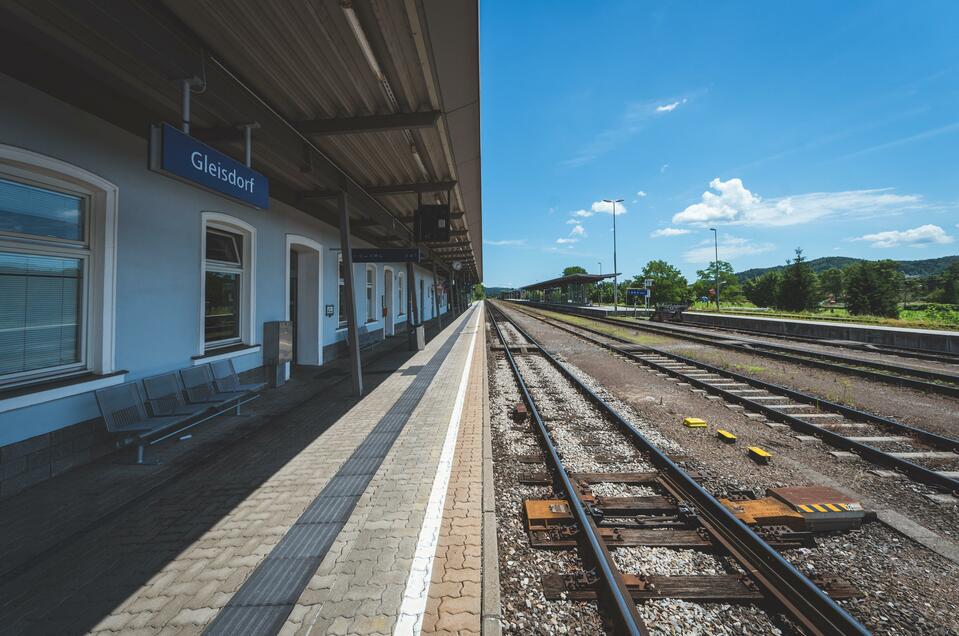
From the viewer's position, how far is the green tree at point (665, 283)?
6419 centimetres

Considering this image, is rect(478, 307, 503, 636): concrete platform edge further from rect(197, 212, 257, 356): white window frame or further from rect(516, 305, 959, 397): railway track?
rect(516, 305, 959, 397): railway track

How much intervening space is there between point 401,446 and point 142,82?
522cm

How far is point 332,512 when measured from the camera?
10.9ft

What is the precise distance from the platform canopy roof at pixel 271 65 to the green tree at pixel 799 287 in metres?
56.9

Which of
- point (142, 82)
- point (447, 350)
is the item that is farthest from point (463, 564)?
point (447, 350)

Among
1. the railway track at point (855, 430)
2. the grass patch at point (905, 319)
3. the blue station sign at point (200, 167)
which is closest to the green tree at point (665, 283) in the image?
the grass patch at point (905, 319)

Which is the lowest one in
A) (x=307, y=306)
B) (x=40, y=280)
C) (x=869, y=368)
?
(x=869, y=368)

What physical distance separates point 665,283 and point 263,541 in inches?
2775

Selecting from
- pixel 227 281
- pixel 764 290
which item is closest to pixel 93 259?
pixel 227 281

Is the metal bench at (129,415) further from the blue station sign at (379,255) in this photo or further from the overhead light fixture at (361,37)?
the overhead light fixture at (361,37)

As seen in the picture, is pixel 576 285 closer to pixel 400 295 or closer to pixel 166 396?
pixel 400 295

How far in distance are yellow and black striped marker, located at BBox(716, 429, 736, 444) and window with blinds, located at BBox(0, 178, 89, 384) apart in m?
8.13

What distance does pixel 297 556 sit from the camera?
9.08 feet

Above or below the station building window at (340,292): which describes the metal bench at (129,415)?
below
